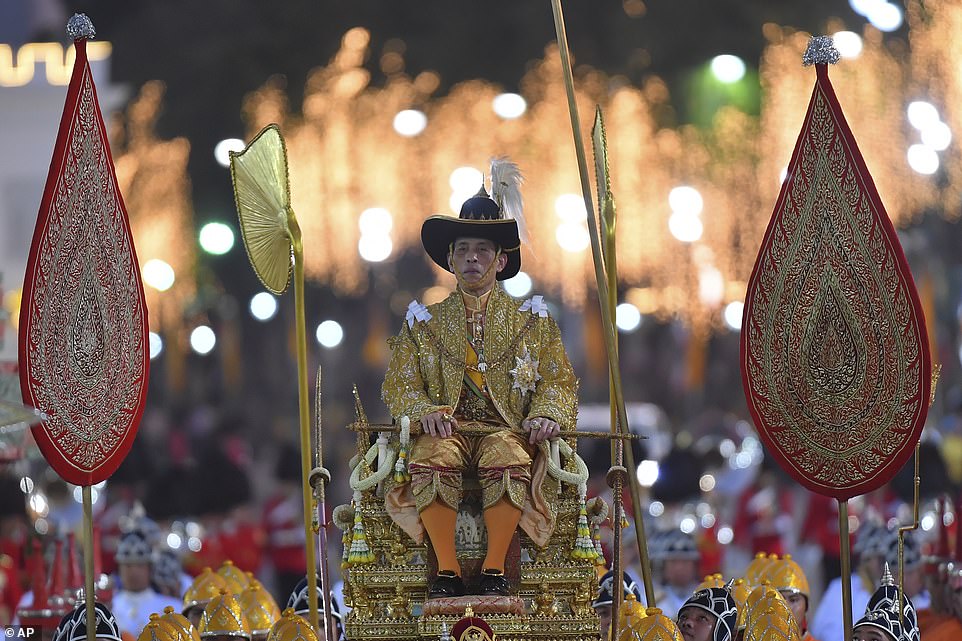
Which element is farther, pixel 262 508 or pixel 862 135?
pixel 862 135

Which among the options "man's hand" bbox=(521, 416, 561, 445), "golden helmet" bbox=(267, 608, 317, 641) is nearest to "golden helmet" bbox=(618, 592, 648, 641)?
"man's hand" bbox=(521, 416, 561, 445)

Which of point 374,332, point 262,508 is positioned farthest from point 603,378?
point 262,508

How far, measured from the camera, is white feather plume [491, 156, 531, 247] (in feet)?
41.1

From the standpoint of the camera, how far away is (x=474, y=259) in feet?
39.6

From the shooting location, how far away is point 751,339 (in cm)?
1184

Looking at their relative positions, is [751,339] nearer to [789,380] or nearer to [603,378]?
[789,380]

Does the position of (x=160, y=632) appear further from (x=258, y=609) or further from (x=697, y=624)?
(x=697, y=624)

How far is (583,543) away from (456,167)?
75.0 feet

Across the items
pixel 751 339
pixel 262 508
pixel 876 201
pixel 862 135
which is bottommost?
pixel 262 508

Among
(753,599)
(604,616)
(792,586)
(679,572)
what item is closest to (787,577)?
(792,586)

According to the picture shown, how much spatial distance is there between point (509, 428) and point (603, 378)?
943 inches

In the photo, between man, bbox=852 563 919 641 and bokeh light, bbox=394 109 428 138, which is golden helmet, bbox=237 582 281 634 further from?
bokeh light, bbox=394 109 428 138

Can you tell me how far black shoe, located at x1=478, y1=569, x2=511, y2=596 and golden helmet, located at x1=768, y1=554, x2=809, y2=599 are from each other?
10.0 ft

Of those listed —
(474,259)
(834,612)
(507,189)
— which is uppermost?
(507,189)
